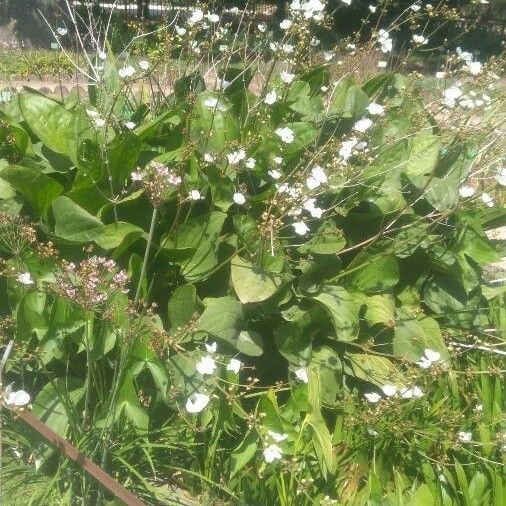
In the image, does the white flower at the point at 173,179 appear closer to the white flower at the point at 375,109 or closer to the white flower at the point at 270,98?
the white flower at the point at 270,98

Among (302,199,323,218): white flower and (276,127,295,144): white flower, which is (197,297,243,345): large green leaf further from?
(276,127,295,144): white flower

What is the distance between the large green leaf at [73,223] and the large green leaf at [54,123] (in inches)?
13.8

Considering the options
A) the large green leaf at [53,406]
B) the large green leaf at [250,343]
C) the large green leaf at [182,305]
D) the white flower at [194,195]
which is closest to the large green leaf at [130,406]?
the large green leaf at [53,406]

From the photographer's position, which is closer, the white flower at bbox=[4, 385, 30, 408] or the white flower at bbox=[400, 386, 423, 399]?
the white flower at bbox=[4, 385, 30, 408]

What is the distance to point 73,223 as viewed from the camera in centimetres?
298

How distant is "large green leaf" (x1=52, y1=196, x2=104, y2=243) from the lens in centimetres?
296

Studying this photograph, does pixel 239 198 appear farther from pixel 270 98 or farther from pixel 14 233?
pixel 14 233

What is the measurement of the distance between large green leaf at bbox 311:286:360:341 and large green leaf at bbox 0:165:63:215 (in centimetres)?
106

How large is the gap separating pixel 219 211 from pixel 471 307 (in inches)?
47.4

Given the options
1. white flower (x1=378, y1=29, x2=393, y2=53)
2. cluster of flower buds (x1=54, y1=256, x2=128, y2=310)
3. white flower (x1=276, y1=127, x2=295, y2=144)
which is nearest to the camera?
cluster of flower buds (x1=54, y1=256, x2=128, y2=310)

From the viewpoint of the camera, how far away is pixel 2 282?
3076 millimetres

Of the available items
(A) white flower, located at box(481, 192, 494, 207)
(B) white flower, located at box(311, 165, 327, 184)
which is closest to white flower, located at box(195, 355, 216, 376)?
(B) white flower, located at box(311, 165, 327, 184)

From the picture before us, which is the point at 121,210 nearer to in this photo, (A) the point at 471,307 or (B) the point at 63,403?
(B) the point at 63,403

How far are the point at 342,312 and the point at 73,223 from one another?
1038mm
